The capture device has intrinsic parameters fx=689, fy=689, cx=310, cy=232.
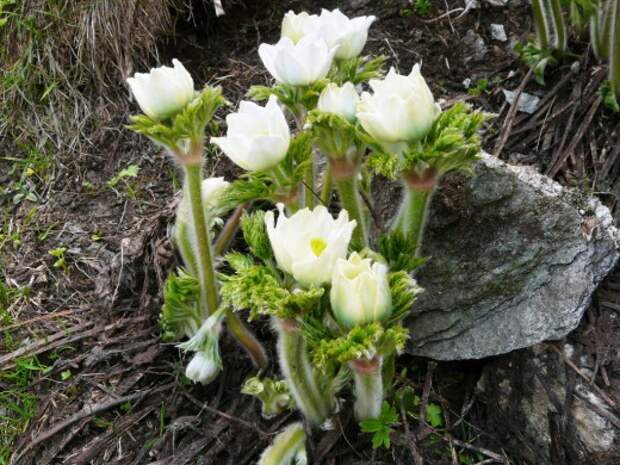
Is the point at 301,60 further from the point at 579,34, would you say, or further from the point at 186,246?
the point at 579,34

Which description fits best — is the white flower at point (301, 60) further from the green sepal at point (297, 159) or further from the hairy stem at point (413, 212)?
the hairy stem at point (413, 212)

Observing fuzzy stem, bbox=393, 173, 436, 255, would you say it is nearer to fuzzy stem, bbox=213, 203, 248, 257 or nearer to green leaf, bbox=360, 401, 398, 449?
green leaf, bbox=360, 401, 398, 449

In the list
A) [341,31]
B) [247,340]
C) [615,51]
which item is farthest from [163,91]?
A: [615,51]

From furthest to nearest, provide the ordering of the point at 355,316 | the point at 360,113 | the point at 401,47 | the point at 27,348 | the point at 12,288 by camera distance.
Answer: the point at 401,47
the point at 12,288
the point at 27,348
the point at 360,113
the point at 355,316

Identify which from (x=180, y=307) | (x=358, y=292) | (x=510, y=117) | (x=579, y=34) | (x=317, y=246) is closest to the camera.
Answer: (x=358, y=292)

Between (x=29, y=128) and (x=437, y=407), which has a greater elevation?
(x=29, y=128)

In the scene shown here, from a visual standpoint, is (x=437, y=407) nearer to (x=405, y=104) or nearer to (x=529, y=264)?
(x=529, y=264)

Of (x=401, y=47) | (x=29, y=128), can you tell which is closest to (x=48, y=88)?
(x=29, y=128)

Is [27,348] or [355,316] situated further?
[27,348]
